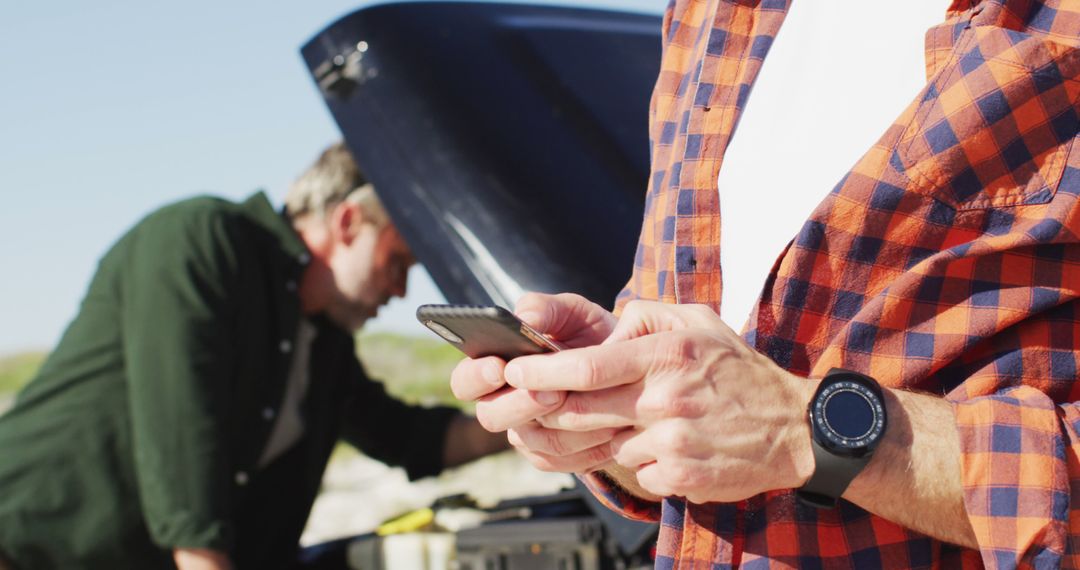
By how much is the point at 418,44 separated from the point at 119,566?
138 cm

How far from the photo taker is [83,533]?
251cm

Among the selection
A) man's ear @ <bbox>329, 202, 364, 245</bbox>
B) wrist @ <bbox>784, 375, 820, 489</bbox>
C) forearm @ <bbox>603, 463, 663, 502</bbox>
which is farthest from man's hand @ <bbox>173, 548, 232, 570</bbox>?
wrist @ <bbox>784, 375, 820, 489</bbox>

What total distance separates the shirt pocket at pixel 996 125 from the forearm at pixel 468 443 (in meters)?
2.11

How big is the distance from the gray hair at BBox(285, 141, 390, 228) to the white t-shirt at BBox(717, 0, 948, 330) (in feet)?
5.80

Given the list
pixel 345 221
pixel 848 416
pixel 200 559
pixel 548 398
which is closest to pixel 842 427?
pixel 848 416

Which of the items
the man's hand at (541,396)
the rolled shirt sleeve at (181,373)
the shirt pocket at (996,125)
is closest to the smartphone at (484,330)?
the man's hand at (541,396)

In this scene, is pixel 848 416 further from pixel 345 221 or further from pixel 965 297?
pixel 345 221

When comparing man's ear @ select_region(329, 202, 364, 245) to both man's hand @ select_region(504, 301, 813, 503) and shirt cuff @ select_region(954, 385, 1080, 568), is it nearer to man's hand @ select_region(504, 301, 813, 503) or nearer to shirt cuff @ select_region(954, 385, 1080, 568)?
man's hand @ select_region(504, 301, 813, 503)

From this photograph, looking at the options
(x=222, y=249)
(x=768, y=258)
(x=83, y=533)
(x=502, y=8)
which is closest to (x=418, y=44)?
(x=502, y=8)

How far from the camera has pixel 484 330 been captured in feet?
3.11

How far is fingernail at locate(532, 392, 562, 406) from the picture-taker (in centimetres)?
95

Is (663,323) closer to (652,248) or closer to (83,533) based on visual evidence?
(652,248)

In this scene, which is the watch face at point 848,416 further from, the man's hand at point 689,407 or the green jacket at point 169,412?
the green jacket at point 169,412

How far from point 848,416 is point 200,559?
68.0 inches
